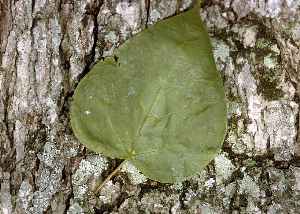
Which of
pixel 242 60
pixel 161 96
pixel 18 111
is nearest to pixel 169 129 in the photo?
pixel 161 96

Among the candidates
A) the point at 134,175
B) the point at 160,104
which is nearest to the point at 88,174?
the point at 134,175

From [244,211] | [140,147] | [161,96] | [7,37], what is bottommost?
[244,211]

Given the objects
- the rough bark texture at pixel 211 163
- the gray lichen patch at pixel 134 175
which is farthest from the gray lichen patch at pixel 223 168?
the gray lichen patch at pixel 134 175

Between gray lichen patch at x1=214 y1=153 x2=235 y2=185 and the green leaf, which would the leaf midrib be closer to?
the green leaf

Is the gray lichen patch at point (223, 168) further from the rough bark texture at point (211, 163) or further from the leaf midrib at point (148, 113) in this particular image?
the leaf midrib at point (148, 113)

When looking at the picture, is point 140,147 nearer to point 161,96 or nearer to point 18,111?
point 161,96

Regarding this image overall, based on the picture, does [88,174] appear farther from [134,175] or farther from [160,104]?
[160,104]

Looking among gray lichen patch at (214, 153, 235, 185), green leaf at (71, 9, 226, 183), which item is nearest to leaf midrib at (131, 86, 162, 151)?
green leaf at (71, 9, 226, 183)
